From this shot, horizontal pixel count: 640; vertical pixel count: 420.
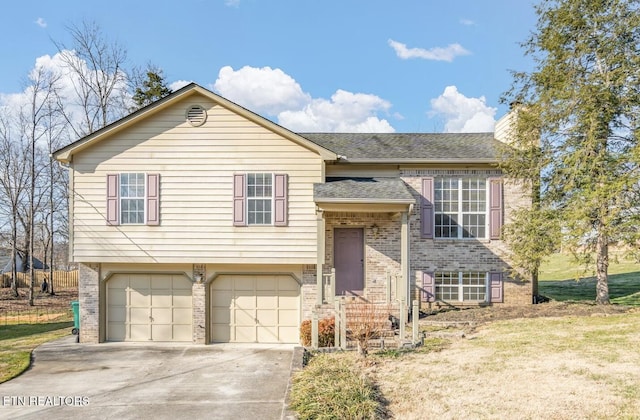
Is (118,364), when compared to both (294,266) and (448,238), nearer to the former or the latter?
(294,266)

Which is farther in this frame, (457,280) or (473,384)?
(457,280)

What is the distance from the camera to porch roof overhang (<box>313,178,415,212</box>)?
11.5 metres

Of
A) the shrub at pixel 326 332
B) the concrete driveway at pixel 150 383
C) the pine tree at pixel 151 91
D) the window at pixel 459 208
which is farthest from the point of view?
the pine tree at pixel 151 91

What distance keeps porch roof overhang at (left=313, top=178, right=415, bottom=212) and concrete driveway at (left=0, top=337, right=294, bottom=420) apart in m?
4.21

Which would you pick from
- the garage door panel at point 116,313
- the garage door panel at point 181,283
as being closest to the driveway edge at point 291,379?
the garage door panel at point 181,283

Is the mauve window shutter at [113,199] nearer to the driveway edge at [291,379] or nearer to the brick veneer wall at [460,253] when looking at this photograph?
the driveway edge at [291,379]

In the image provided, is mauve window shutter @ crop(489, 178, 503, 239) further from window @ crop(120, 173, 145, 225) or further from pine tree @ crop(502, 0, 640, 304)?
window @ crop(120, 173, 145, 225)

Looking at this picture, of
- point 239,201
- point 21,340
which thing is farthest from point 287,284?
point 21,340

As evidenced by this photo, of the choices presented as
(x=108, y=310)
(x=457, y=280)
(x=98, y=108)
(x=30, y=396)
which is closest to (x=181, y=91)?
(x=108, y=310)

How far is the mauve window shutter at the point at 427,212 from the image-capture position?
1363 centimetres

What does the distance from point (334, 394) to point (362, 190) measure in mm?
6631

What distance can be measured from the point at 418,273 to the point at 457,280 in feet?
4.21

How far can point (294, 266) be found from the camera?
12.9 metres

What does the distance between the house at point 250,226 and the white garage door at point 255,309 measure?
0.03 meters
